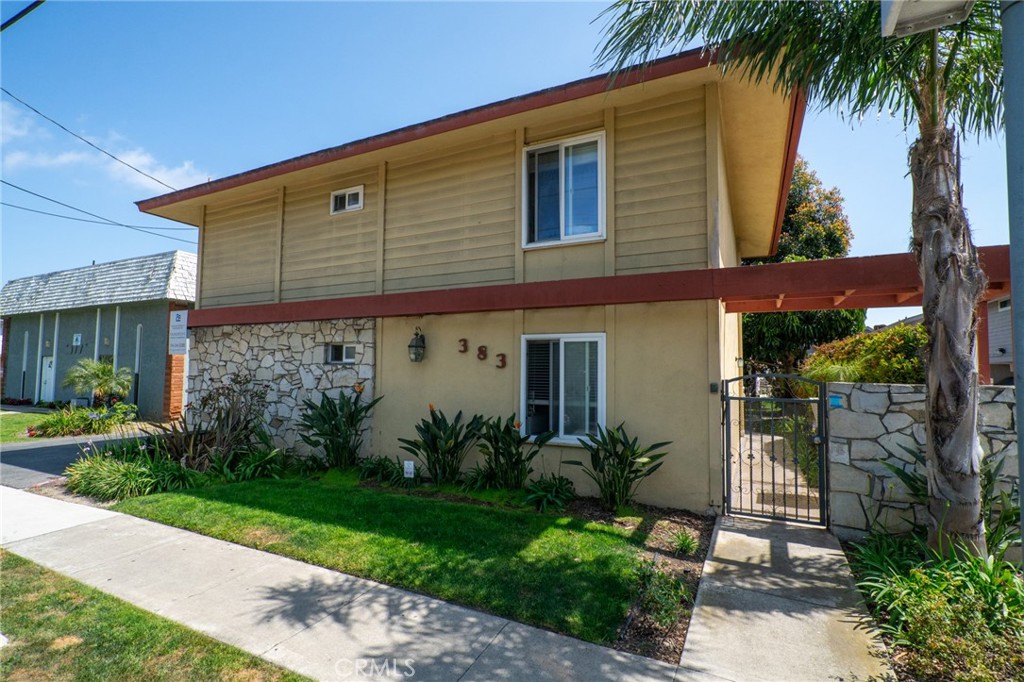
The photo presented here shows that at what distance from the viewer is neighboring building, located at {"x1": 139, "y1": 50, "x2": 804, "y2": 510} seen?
5.92 meters

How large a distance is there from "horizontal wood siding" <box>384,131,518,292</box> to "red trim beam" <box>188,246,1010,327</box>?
0.55 metres

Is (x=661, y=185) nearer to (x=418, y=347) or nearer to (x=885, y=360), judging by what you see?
(x=885, y=360)

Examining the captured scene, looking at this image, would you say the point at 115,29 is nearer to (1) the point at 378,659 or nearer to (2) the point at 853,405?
(1) the point at 378,659

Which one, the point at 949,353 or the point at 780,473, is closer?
the point at 949,353

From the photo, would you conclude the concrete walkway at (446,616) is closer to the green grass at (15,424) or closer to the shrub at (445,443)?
the shrub at (445,443)

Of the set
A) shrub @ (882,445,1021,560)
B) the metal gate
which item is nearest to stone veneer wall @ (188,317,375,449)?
the metal gate

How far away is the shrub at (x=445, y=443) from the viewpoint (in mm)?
6926

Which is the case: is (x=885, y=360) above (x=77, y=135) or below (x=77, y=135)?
below

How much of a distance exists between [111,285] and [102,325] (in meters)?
1.60

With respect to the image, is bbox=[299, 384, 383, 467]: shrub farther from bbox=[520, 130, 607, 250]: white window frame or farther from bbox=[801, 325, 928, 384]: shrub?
bbox=[801, 325, 928, 384]: shrub

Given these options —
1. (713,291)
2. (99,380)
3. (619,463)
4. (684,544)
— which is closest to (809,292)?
(713,291)

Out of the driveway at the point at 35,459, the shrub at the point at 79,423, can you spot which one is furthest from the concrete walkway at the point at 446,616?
the shrub at the point at 79,423

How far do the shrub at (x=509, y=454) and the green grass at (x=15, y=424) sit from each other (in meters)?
13.3

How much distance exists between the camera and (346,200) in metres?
8.92
